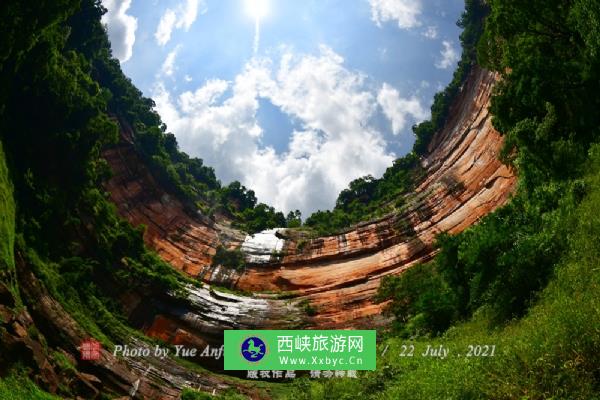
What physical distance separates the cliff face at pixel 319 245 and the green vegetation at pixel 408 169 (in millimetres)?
3973

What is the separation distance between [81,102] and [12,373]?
1975 centimetres

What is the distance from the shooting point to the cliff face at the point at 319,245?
3203 cm

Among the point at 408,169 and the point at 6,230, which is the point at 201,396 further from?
the point at 408,169

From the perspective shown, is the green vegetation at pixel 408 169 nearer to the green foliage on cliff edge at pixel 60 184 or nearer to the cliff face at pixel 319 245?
the cliff face at pixel 319 245

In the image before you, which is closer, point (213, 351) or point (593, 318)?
point (593, 318)

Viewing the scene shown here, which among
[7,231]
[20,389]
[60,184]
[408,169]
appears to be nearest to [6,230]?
[7,231]

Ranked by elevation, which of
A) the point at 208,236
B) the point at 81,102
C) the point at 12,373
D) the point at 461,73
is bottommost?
the point at 12,373

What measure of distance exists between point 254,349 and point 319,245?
91.7 ft

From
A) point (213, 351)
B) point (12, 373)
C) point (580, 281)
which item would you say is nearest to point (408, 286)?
point (213, 351)

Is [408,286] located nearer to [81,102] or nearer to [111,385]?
[111,385]

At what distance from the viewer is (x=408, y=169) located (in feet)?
182

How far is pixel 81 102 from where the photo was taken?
29.7 metres

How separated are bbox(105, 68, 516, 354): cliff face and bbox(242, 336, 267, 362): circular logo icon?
15.6m

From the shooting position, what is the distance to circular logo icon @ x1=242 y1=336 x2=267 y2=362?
14.7 m
